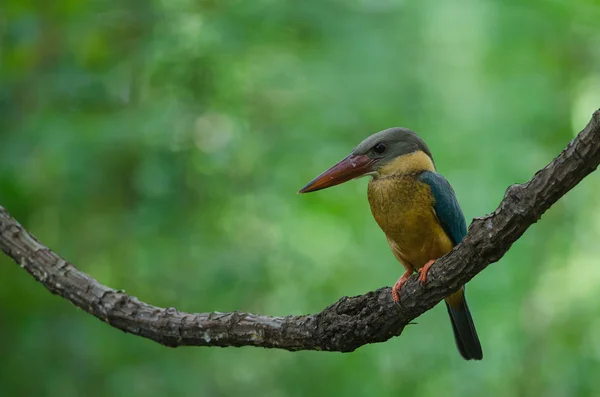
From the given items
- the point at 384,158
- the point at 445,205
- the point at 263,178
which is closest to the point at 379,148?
the point at 384,158

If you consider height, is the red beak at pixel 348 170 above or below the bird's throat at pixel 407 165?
below

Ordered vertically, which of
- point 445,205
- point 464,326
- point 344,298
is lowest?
point 464,326

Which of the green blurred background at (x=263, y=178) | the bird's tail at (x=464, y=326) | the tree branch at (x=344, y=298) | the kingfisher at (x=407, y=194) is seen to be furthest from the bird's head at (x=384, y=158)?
the green blurred background at (x=263, y=178)

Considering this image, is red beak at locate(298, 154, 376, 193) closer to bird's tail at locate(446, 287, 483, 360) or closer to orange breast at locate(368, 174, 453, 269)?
orange breast at locate(368, 174, 453, 269)

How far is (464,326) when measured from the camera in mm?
2809

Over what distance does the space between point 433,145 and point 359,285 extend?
3.53 ft

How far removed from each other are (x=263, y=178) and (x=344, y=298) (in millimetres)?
2159

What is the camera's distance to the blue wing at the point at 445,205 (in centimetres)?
257

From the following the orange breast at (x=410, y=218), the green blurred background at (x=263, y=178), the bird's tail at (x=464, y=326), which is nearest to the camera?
the orange breast at (x=410, y=218)

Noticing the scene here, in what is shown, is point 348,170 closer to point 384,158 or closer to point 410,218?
point 384,158

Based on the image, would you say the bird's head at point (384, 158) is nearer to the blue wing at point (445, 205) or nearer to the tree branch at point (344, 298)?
the blue wing at point (445, 205)

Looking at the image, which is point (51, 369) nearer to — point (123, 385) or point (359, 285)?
point (123, 385)

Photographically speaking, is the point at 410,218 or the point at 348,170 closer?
the point at 410,218

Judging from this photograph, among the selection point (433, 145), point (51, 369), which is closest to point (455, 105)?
point (433, 145)
